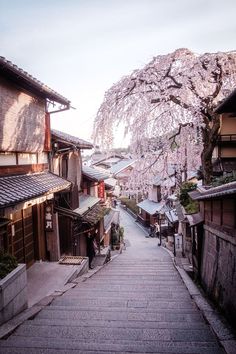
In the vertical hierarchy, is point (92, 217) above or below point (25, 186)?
below

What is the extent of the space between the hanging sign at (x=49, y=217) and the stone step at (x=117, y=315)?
6.47 m

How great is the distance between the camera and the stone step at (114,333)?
216 inches

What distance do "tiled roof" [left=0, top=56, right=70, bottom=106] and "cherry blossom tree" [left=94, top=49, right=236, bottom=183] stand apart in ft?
6.41

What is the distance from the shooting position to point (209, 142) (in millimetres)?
12211

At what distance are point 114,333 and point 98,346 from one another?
0.71 m

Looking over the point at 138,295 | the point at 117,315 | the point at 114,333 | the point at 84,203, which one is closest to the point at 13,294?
the point at 117,315

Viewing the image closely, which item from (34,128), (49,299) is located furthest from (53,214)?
(49,299)

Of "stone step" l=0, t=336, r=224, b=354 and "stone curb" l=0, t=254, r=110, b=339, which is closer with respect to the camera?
"stone step" l=0, t=336, r=224, b=354

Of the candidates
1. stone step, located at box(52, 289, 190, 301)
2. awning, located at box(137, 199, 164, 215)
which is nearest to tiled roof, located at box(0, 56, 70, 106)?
stone step, located at box(52, 289, 190, 301)

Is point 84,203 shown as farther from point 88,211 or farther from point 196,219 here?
point 196,219

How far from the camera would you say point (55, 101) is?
13547mm

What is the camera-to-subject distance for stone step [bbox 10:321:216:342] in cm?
548

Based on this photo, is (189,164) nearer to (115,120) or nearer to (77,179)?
(115,120)

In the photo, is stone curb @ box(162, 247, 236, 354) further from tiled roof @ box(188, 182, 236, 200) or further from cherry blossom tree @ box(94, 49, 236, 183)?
cherry blossom tree @ box(94, 49, 236, 183)
